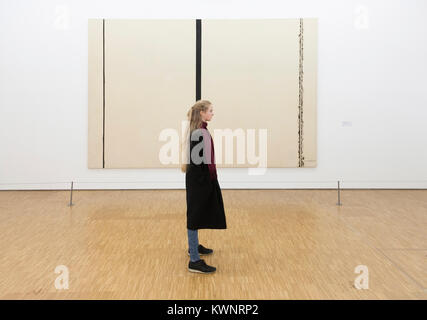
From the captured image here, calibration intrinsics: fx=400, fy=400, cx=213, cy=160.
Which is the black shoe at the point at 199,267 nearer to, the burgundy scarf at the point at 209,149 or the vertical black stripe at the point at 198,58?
the burgundy scarf at the point at 209,149

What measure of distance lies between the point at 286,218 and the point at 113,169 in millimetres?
3784

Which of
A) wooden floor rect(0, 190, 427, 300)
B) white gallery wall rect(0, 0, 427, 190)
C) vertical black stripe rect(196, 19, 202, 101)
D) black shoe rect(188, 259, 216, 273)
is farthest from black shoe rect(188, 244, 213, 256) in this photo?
vertical black stripe rect(196, 19, 202, 101)

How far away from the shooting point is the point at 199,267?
325 cm

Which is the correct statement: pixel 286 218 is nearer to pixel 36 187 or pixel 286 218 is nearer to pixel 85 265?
pixel 85 265

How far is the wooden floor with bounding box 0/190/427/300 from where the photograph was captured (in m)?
2.91

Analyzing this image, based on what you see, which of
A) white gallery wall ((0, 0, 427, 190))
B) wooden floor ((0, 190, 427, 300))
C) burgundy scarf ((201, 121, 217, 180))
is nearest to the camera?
wooden floor ((0, 190, 427, 300))

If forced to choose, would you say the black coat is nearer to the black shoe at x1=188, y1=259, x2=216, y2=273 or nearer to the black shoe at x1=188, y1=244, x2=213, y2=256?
the black shoe at x1=188, y1=259, x2=216, y2=273

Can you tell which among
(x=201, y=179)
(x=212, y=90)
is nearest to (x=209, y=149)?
(x=201, y=179)

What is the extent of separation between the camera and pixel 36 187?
757cm

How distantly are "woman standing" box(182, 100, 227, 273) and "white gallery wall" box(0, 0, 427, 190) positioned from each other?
4.38 meters

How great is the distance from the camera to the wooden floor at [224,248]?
2.91m

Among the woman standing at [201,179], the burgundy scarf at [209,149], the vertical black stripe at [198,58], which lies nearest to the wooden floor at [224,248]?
the woman standing at [201,179]

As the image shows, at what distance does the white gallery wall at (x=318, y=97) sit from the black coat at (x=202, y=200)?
4.38 metres
